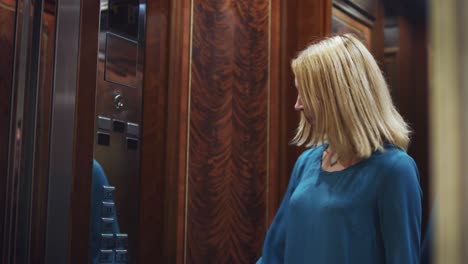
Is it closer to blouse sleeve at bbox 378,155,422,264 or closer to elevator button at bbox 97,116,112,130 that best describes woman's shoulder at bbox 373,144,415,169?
blouse sleeve at bbox 378,155,422,264

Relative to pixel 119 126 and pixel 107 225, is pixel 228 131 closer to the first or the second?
pixel 119 126

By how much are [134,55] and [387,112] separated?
100 centimetres

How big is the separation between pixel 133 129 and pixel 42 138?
0.36 meters

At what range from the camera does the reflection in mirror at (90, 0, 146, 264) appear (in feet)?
6.45

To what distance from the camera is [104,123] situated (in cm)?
198

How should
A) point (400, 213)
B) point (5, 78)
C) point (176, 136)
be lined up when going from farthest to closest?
point (176, 136) < point (5, 78) < point (400, 213)

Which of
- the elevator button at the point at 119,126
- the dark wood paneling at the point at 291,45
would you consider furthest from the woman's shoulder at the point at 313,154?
the dark wood paneling at the point at 291,45

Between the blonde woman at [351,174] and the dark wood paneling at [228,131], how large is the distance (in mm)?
802

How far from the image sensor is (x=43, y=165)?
182cm

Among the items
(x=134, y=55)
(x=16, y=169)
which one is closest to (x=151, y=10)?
(x=134, y=55)

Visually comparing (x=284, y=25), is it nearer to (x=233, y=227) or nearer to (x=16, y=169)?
(x=233, y=227)

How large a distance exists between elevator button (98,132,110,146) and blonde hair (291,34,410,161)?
765 millimetres

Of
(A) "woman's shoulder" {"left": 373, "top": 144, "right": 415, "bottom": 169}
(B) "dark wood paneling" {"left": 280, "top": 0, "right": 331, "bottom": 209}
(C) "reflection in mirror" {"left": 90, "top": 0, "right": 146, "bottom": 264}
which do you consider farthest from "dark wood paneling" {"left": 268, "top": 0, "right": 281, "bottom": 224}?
(A) "woman's shoulder" {"left": 373, "top": 144, "right": 415, "bottom": 169}

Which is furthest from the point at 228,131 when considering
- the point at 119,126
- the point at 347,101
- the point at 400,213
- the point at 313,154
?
the point at 400,213
